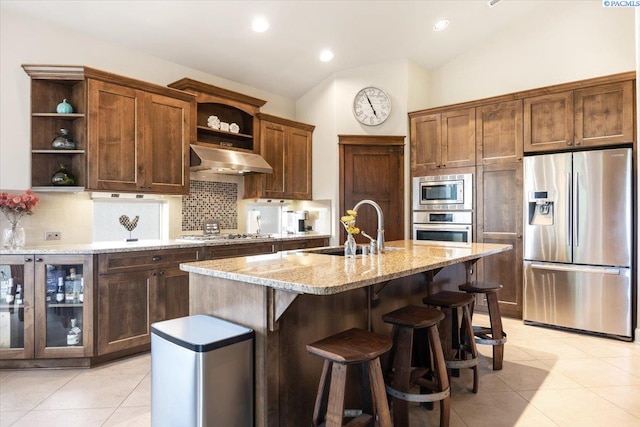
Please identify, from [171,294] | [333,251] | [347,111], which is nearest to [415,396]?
[333,251]

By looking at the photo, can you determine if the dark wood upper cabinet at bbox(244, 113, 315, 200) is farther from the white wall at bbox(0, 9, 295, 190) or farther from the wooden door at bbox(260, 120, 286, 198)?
the white wall at bbox(0, 9, 295, 190)

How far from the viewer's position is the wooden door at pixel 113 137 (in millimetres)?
3357

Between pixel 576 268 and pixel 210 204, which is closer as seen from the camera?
pixel 576 268

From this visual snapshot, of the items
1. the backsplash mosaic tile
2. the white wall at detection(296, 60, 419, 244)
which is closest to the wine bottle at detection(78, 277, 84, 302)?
the backsplash mosaic tile

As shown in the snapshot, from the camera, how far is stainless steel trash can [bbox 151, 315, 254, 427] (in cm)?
162

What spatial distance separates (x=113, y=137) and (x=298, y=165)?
8.06 feet

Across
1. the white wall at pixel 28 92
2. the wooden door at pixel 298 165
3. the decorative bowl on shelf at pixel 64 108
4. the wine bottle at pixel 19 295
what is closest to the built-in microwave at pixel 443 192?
the wooden door at pixel 298 165

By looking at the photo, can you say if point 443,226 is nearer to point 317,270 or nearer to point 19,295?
point 317,270

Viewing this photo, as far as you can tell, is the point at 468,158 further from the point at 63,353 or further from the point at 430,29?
the point at 63,353

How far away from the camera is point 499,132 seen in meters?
4.51

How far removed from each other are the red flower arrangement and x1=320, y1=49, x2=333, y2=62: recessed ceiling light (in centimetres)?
347

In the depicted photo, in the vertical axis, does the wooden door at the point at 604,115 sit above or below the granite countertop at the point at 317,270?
above

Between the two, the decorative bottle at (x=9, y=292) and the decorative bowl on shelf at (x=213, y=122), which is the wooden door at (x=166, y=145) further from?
the decorative bottle at (x=9, y=292)

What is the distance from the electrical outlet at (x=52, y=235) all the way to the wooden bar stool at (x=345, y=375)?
2.98m
